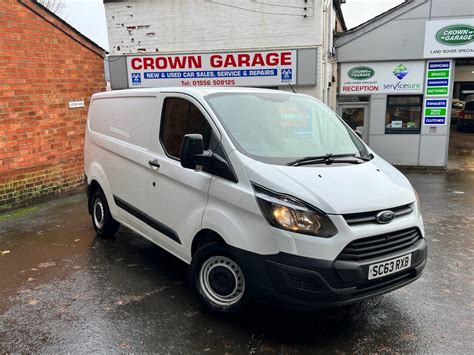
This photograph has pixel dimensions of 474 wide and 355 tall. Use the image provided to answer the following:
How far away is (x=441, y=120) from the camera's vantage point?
38.4 ft

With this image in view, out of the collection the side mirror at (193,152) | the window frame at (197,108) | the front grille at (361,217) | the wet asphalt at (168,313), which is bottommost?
the wet asphalt at (168,313)

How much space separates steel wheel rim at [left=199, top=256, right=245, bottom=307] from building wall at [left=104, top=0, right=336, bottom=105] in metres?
7.95

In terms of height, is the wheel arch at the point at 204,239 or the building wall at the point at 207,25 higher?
the building wall at the point at 207,25

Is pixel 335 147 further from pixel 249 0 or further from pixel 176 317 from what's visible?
pixel 249 0

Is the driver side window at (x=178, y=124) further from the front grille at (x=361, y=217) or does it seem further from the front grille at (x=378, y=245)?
the front grille at (x=378, y=245)

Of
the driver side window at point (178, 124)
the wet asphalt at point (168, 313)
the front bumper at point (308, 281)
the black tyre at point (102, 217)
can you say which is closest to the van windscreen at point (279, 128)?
the driver side window at point (178, 124)

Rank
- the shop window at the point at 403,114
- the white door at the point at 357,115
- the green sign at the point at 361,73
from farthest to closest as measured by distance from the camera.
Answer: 1. the white door at the point at 357,115
2. the green sign at the point at 361,73
3. the shop window at the point at 403,114

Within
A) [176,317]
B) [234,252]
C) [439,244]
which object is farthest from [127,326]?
[439,244]

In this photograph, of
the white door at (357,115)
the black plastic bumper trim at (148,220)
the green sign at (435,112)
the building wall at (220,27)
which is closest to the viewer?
the black plastic bumper trim at (148,220)

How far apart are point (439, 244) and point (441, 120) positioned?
7.38 metres

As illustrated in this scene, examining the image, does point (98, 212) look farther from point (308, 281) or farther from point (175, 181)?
point (308, 281)

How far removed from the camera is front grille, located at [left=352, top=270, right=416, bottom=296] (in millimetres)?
3072

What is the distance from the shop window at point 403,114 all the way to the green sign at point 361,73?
0.89m

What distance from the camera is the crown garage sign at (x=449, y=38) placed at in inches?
435
